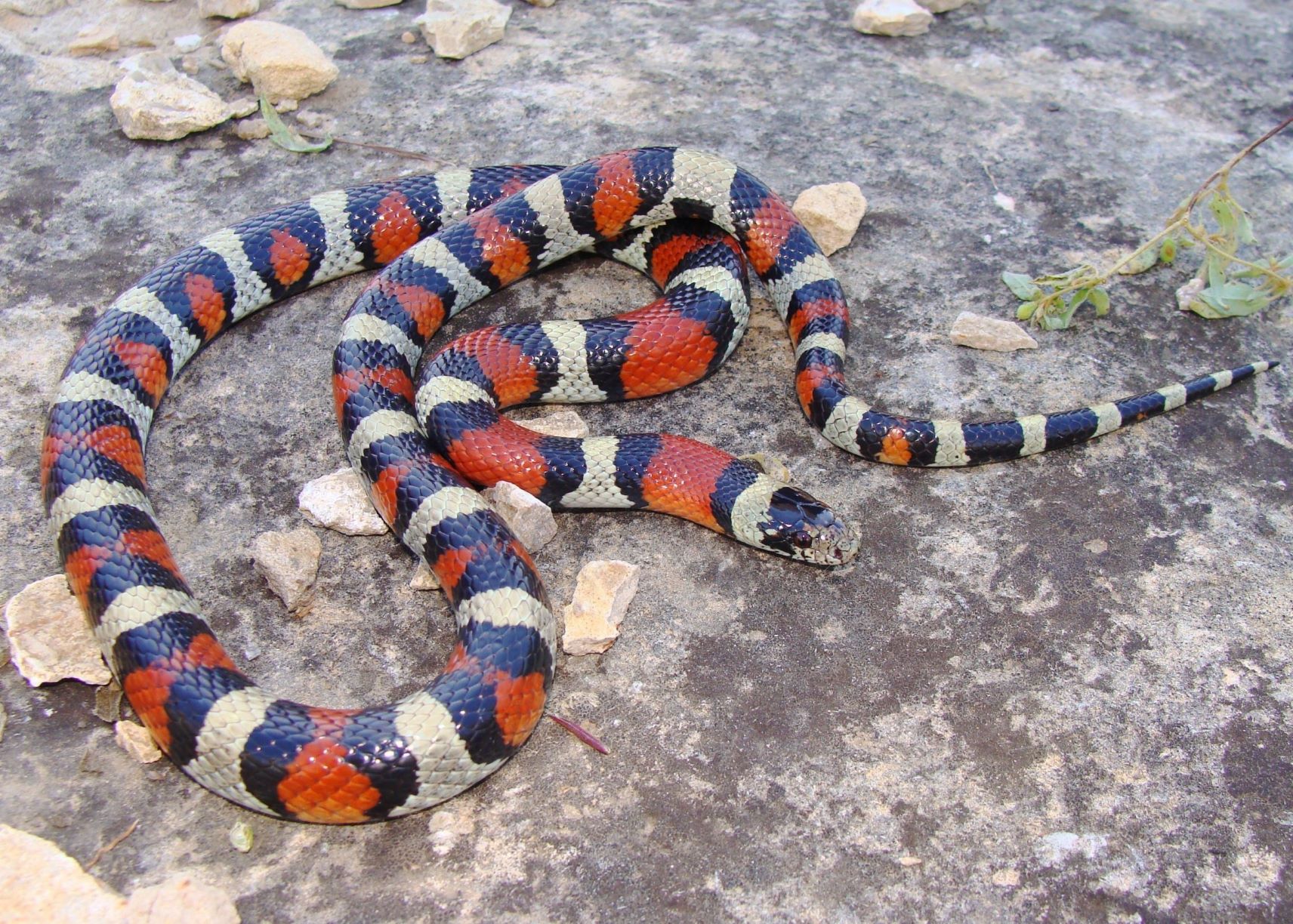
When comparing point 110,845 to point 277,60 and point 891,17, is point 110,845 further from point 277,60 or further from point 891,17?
point 891,17

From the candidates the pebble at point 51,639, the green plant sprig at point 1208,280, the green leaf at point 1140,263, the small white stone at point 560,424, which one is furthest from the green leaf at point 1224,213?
the pebble at point 51,639

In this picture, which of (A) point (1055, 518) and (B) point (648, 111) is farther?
(B) point (648, 111)

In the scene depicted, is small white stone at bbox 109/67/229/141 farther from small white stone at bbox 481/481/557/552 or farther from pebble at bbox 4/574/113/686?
small white stone at bbox 481/481/557/552

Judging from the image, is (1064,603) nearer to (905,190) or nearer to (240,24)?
(905,190)

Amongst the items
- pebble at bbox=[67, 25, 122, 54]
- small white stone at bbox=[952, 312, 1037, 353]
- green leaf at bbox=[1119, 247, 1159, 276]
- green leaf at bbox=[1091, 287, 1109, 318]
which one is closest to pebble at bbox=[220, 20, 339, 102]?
pebble at bbox=[67, 25, 122, 54]

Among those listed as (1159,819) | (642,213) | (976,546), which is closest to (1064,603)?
(976,546)

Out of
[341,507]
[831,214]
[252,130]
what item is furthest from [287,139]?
[831,214]

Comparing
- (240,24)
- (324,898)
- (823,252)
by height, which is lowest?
(324,898)
